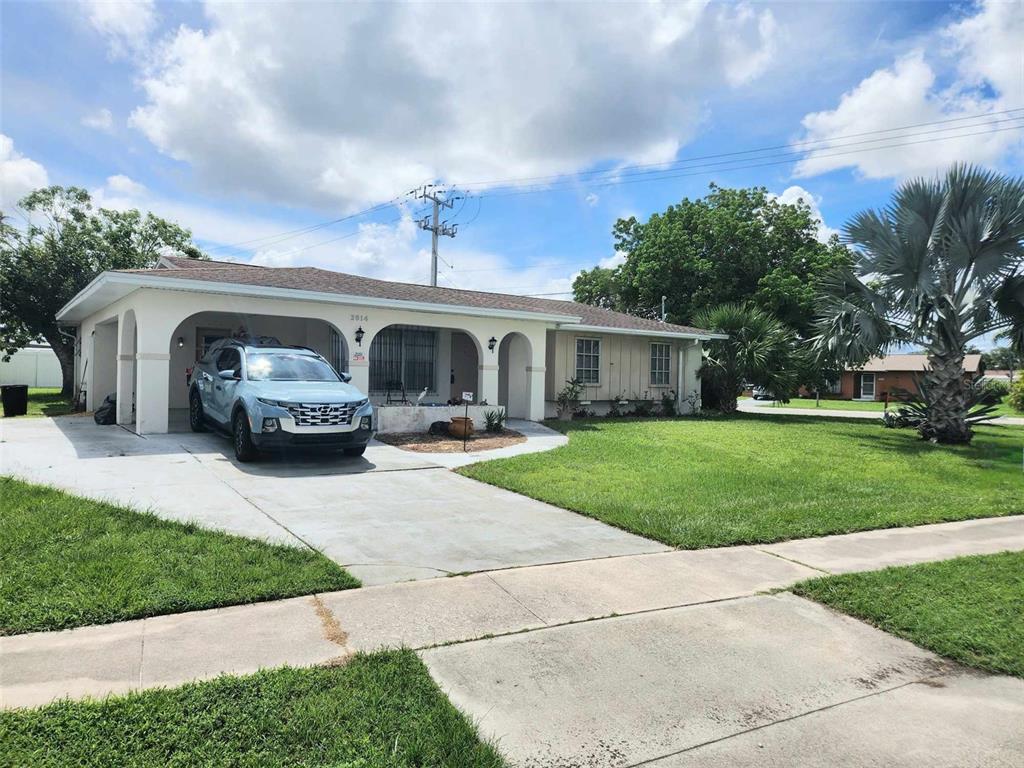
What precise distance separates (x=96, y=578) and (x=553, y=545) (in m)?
3.63

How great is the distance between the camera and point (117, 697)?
2898 mm

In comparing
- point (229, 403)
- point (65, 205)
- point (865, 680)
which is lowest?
point (865, 680)

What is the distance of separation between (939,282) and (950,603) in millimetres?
11571

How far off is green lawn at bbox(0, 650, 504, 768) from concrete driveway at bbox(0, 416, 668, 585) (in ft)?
5.69

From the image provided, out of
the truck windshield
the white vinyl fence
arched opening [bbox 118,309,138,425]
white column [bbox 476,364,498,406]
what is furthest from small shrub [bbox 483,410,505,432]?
the white vinyl fence

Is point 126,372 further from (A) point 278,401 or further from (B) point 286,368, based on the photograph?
(A) point 278,401

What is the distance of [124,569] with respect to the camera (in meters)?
4.50

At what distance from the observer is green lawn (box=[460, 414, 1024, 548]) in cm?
691

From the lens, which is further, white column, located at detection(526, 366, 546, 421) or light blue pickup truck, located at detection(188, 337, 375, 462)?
white column, located at detection(526, 366, 546, 421)

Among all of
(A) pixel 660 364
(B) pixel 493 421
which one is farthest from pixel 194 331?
(A) pixel 660 364

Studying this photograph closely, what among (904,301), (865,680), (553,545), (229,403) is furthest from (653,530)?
(904,301)

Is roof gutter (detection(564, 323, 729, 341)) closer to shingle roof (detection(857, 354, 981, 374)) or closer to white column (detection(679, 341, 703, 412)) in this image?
white column (detection(679, 341, 703, 412))

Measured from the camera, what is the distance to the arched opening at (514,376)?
1691 centimetres

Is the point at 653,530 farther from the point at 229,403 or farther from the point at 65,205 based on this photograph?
the point at 65,205
